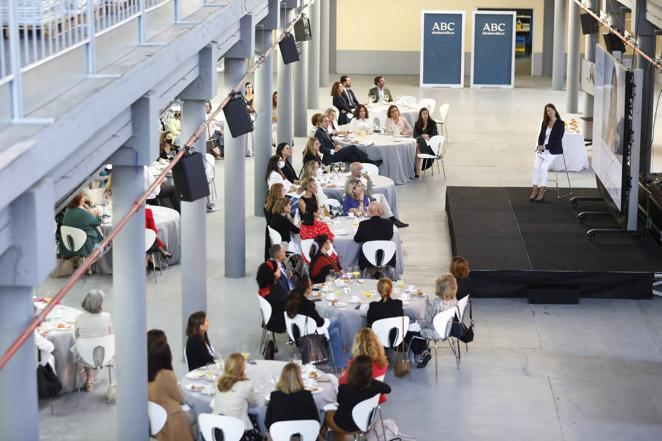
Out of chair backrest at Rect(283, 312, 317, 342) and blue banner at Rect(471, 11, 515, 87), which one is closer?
chair backrest at Rect(283, 312, 317, 342)

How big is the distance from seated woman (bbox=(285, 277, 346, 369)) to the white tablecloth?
914cm

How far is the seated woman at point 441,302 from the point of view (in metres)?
10.7

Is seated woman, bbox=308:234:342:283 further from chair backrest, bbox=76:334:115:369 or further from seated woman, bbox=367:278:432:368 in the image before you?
chair backrest, bbox=76:334:115:369

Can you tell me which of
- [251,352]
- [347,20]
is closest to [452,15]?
[347,20]

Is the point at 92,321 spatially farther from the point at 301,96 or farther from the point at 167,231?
the point at 301,96

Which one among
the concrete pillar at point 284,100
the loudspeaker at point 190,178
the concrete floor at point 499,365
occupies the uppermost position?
the loudspeaker at point 190,178

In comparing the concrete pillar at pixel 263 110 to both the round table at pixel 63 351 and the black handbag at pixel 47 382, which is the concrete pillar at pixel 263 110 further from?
the black handbag at pixel 47 382

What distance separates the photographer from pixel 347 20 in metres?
→ 30.3

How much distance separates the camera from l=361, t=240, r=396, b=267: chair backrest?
1264cm

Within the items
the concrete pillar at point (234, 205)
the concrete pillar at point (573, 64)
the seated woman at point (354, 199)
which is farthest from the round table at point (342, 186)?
the concrete pillar at point (573, 64)

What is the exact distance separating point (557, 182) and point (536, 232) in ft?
11.1

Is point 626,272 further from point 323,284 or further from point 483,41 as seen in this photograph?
point 483,41

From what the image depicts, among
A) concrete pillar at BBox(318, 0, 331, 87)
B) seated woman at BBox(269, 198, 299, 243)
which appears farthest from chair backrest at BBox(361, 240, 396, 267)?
concrete pillar at BBox(318, 0, 331, 87)

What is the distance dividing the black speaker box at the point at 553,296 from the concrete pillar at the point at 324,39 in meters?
14.2
